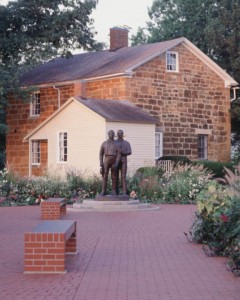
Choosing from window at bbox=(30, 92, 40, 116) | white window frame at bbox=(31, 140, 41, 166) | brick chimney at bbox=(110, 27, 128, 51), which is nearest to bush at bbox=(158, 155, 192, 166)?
white window frame at bbox=(31, 140, 41, 166)

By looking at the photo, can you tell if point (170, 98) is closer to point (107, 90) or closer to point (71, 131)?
point (107, 90)

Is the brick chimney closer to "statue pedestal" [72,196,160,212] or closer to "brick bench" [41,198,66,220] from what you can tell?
"statue pedestal" [72,196,160,212]

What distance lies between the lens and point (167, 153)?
120 feet

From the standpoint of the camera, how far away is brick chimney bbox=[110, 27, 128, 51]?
1655 inches

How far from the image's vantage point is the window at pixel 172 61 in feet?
123

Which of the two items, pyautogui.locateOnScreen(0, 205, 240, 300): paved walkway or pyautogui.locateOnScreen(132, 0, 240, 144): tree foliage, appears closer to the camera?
pyautogui.locateOnScreen(0, 205, 240, 300): paved walkway

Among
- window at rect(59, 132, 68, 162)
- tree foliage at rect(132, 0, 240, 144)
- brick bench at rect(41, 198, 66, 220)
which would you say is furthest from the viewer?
tree foliage at rect(132, 0, 240, 144)

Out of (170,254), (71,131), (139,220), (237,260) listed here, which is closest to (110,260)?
(170,254)

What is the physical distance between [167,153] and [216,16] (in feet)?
57.2

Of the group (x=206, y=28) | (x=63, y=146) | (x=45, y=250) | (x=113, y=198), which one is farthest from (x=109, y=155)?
(x=206, y=28)

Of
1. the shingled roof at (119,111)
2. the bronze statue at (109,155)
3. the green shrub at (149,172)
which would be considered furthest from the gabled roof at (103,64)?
the bronze statue at (109,155)

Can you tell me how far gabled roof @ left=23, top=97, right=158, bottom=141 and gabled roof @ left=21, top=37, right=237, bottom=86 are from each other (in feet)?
5.55

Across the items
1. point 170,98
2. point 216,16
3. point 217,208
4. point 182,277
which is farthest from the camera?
point 216,16

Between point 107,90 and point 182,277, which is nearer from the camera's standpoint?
point 182,277
